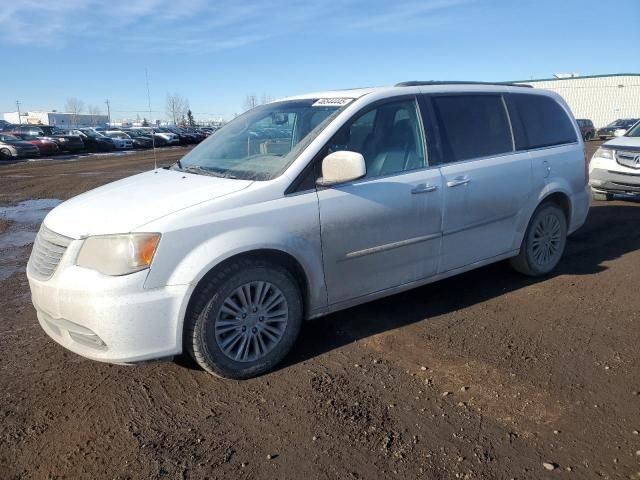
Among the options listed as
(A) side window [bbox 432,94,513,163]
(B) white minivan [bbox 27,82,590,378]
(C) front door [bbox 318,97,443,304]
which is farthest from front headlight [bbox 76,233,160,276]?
(A) side window [bbox 432,94,513,163]

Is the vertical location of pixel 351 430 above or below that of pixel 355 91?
below

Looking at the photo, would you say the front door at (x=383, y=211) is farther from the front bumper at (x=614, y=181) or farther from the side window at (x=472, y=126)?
the front bumper at (x=614, y=181)

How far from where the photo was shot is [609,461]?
8.61 ft

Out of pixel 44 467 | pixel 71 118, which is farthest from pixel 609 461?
pixel 71 118

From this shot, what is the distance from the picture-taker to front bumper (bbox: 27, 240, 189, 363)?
304 cm

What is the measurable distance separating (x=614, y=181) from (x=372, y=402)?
7885 millimetres

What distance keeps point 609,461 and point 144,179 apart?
3498 mm

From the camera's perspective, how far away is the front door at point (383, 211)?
371 cm

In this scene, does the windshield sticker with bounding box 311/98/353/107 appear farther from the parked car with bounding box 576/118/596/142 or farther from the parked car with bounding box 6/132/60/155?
the parked car with bounding box 576/118/596/142

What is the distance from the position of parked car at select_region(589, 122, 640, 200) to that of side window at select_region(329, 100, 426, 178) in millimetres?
6423

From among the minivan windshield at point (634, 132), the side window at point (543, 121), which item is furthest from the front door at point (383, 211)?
the minivan windshield at point (634, 132)

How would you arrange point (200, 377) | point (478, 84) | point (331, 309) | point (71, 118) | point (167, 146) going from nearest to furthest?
point (200, 377) → point (331, 309) → point (478, 84) → point (167, 146) → point (71, 118)

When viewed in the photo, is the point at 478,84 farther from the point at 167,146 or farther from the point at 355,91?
the point at 167,146

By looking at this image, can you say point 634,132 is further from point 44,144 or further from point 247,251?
point 44,144
